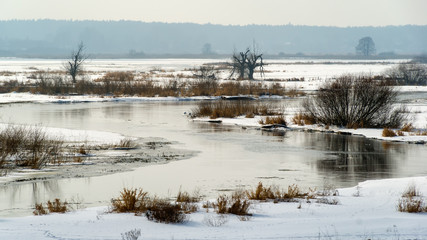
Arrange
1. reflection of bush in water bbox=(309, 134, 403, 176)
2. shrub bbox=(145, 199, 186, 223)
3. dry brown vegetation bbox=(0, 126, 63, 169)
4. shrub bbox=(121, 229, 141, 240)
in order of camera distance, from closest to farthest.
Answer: shrub bbox=(121, 229, 141, 240), shrub bbox=(145, 199, 186, 223), dry brown vegetation bbox=(0, 126, 63, 169), reflection of bush in water bbox=(309, 134, 403, 176)

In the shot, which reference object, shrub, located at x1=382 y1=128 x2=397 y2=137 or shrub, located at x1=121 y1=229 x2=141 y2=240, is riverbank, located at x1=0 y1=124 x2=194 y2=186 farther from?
shrub, located at x1=382 y1=128 x2=397 y2=137

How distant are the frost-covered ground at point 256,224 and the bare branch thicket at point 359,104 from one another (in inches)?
718

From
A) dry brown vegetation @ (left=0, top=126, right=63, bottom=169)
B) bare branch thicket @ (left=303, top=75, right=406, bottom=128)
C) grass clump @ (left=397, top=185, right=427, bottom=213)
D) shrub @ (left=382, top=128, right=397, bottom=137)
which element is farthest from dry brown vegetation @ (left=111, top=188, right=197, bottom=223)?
bare branch thicket @ (left=303, top=75, right=406, bottom=128)

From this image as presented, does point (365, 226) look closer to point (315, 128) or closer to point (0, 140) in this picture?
point (0, 140)

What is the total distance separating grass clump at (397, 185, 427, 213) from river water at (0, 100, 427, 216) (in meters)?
2.75

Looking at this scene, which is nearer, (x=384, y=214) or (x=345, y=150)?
(x=384, y=214)

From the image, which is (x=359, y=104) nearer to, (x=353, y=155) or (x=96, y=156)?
(x=353, y=155)

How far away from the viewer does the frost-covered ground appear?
10.3 meters

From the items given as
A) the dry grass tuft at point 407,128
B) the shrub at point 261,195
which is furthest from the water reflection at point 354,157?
the shrub at point 261,195

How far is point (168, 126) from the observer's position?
1278 inches

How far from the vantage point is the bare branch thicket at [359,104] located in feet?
100

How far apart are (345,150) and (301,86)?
141 ft

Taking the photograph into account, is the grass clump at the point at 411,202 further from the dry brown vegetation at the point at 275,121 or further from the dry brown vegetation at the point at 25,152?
the dry brown vegetation at the point at 275,121

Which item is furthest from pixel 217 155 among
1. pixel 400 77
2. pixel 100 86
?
pixel 400 77
